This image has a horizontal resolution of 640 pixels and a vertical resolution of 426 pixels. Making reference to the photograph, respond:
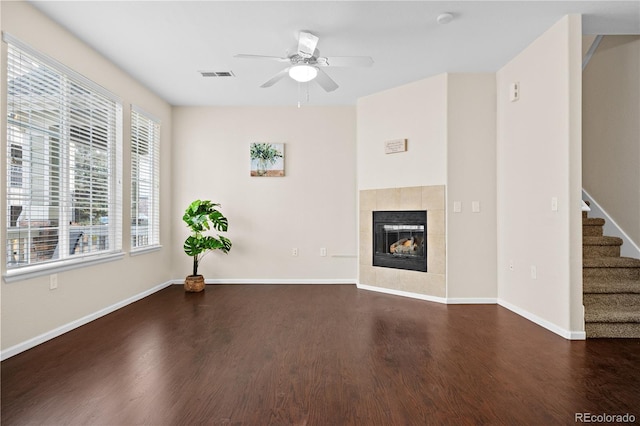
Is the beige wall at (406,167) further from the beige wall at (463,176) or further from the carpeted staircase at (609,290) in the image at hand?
the carpeted staircase at (609,290)

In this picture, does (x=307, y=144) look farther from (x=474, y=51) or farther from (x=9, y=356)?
(x=9, y=356)

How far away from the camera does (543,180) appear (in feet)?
10.5

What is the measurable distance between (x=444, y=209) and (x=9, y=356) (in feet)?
14.5

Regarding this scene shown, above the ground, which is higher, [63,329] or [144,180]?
[144,180]

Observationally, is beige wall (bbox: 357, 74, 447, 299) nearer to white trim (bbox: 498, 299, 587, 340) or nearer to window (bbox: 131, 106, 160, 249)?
white trim (bbox: 498, 299, 587, 340)

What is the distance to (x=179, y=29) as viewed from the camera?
3.04 meters

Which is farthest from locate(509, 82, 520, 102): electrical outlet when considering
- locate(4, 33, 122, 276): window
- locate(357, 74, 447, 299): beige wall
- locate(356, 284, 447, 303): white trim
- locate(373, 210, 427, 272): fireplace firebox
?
locate(4, 33, 122, 276): window

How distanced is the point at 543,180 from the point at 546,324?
1406 mm

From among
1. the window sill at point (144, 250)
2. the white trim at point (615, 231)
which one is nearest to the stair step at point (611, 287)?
the white trim at point (615, 231)

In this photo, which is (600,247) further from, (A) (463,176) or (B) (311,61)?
(B) (311,61)

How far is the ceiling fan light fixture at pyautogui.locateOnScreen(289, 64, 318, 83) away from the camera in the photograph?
3096 millimetres

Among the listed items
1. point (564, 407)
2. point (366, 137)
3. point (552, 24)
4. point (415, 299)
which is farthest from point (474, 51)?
point (564, 407)

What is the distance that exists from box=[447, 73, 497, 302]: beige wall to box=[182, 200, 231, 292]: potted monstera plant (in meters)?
A: 3.21

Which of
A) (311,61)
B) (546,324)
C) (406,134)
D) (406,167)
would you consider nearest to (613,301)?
(546,324)
